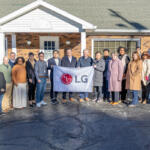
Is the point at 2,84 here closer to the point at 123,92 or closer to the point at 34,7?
the point at 123,92

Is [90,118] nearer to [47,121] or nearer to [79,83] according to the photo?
[47,121]

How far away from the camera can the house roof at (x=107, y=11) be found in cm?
1165

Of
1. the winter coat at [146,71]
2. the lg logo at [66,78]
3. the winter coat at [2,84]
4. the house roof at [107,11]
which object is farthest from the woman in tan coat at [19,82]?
the house roof at [107,11]

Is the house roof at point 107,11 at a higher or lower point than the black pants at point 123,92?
higher

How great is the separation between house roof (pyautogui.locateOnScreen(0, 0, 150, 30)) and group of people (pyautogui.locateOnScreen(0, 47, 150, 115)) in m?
4.68

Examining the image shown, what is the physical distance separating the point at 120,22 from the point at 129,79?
6223mm

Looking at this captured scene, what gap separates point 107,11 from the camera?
13.3m

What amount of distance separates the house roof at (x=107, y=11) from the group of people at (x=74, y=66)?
4.68 metres

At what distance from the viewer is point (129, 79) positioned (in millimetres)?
6734

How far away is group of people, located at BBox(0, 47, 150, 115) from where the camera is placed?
254 inches

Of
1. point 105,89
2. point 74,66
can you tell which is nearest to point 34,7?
point 74,66

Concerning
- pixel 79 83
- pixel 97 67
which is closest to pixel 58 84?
pixel 79 83

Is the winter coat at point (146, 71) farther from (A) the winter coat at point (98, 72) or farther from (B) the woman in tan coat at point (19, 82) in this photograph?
(B) the woman in tan coat at point (19, 82)

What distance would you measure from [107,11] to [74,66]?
Answer: 747cm
